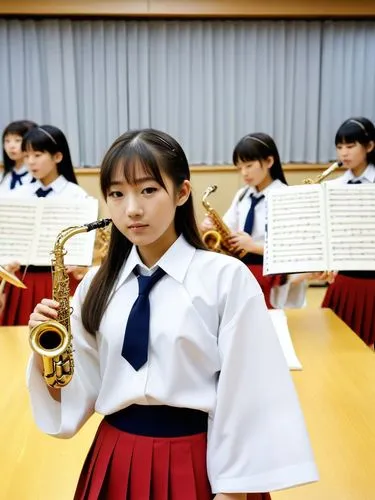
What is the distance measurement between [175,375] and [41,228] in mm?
1527

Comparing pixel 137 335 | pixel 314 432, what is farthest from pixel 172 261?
pixel 314 432

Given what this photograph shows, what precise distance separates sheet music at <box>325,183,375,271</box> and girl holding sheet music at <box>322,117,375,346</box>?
560 millimetres

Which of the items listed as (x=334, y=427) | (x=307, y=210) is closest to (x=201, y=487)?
(x=334, y=427)

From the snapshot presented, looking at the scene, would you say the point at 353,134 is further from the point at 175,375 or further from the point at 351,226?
the point at 175,375

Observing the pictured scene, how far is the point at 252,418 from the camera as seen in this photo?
938 mm

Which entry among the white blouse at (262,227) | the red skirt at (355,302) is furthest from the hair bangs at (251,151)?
the red skirt at (355,302)

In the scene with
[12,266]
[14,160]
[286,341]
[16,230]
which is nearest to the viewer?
[286,341]

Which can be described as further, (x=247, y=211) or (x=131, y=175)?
(x=247, y=211)

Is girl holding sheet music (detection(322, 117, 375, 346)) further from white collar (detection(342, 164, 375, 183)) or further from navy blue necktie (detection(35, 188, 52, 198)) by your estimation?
navy blue necktie (detection(35, 188, 52, 198))

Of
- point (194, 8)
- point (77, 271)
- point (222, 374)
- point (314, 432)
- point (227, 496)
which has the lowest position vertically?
point (314, 432)

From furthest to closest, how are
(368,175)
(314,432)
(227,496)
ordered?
(368,175), (314,432), (227,496)

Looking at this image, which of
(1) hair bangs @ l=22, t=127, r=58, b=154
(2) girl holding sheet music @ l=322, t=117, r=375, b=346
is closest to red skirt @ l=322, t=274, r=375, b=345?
(2) girl holding sheet music @ l=322, t=117, r=375, b=346

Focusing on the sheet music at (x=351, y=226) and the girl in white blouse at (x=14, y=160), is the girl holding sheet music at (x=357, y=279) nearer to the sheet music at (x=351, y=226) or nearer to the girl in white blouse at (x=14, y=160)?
the sheet music at (x=351, y=226)

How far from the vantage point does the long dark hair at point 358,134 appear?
264 cm
